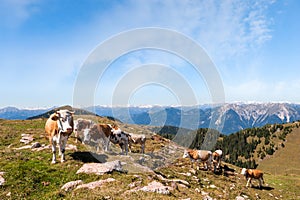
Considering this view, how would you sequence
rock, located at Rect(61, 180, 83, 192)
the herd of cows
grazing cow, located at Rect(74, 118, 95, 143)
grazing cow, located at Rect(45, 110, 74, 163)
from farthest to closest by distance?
1. grazing cow, located at Rect(74, 118, 95, 143)
2. the herd of cows
3. grazing cow, located at Rect(45, 110, 74, 163)
4. rock, located at Rect(61, 180, 83, 192)

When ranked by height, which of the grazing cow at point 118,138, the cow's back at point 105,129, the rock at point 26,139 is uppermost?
the cow's back at point 105,129

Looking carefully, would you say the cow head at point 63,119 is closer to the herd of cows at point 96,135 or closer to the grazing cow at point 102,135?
the herd of cows at point 96,135

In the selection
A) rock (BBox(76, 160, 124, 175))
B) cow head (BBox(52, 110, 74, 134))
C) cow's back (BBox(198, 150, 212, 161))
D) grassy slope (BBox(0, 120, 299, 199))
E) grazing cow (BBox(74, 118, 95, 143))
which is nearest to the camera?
grassy slope (BBox(0, 120, 299, 199))

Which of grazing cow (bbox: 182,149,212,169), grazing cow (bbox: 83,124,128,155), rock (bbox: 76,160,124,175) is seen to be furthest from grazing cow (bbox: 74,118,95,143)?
grazing cow (bbox: 182,149,212,169)

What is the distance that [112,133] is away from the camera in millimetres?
28891

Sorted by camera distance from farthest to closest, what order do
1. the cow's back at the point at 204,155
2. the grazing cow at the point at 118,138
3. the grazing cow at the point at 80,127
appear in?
the grazing cow at the point at 80,127, the cow's back at the point at 204,155, the grazing cow at the point at 118,138

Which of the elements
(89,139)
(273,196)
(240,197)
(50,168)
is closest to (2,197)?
(50,168)

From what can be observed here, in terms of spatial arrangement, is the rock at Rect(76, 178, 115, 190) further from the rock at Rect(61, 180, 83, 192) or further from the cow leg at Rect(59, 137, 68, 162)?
the cow leg at Rect(59, 137, 68, 162)

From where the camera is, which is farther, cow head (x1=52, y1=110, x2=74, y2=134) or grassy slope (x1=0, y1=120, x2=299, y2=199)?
cow head (x1=52, y1=110, x2=74, y2=134)

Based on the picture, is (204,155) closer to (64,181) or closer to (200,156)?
(200,156)

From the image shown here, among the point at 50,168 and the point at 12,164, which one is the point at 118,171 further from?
the point at 12,164

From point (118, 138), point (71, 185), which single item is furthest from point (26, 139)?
point (71, 185)

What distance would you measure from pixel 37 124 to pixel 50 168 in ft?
101

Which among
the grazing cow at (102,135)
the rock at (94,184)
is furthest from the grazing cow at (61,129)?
the grazing cow at (102,135)
